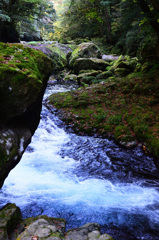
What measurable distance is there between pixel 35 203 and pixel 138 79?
8648 mm

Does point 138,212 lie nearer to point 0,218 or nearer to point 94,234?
point 94,234

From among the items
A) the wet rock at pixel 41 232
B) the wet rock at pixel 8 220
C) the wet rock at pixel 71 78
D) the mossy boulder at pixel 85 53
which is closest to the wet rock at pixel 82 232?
the wet rock at pixel 41 232

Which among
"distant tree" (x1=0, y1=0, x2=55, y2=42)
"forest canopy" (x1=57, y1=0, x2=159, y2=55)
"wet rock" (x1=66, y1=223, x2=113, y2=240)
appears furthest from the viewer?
"distant tree" (x1=0, y1=0, x2=55, y2=42)

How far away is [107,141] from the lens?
771cm

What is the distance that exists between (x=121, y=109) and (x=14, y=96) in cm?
649

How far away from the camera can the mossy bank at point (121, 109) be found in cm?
715

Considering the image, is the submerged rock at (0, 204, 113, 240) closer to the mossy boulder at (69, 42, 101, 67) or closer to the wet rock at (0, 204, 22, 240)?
the wet rock at (0, 204, 22, 240)

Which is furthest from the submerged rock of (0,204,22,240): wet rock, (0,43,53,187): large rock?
(0,43,53,187): large rock

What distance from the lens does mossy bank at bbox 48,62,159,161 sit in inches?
282

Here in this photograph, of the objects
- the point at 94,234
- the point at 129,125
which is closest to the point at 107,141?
the point at 129,125

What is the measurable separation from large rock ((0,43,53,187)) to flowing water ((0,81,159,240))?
4.77ft

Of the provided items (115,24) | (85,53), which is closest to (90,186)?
(85,53)

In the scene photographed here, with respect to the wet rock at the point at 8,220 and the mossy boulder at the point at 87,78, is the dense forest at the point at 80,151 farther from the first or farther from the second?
the mossy boulder at the point at 87,78

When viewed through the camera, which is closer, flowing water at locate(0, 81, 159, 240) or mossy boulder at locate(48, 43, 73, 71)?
flowing water at locate(0, 81, 159, 240)
